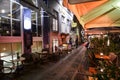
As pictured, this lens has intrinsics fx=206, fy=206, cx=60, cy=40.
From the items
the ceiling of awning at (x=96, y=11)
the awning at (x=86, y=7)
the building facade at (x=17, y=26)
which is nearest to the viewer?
the awning at (x=86, y=7)

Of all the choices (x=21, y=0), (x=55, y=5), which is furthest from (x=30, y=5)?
(x=55, y=5)

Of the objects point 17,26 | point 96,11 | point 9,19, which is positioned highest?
point 9,19

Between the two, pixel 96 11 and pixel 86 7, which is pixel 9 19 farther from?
pixel 86 7

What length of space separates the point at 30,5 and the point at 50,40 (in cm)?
Result: 1270

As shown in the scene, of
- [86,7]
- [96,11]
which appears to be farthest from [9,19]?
[86,7]

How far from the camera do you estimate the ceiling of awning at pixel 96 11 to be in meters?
3.61

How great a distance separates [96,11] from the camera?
466cm

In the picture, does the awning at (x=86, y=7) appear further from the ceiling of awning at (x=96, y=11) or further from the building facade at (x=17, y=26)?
the building facade at (x=17, y=26)

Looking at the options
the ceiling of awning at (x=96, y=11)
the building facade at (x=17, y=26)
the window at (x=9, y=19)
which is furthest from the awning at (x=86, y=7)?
the window at (x=9, y=19)

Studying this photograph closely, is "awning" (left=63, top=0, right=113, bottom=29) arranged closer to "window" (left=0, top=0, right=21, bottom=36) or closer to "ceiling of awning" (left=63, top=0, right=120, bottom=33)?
"ceiling of awning" (left=63, top=0, right=120, bottom=33)

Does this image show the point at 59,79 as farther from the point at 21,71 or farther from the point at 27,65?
the point at 27,65

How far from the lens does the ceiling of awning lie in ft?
11.9

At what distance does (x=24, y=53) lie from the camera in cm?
1516

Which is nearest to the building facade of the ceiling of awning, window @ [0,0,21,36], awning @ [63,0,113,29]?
window @ [0,0,21,36]
